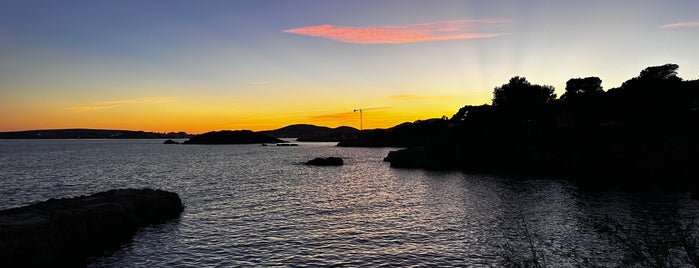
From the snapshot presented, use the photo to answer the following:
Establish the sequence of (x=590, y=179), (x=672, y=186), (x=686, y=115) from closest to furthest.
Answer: (x=672, y=186) < (x=590, y=179) < (x=686, y=115)

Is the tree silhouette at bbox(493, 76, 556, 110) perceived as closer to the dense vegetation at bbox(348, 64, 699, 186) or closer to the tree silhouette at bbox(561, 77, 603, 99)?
the dense vegetation at bbox(348, 64, 699, 186)

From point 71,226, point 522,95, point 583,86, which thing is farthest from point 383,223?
point 583,86

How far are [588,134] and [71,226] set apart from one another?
101 meters

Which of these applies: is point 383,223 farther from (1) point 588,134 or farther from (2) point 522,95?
(2) point 522,95

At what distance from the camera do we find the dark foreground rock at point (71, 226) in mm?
24047

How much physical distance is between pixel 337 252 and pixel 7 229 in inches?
775

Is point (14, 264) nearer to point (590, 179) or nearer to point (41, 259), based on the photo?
point (41, 259)

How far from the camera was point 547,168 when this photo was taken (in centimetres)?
8825

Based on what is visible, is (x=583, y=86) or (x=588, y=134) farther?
(x=583, y=86)

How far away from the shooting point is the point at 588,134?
96250mm

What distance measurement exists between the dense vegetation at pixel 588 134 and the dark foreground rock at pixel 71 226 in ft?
226

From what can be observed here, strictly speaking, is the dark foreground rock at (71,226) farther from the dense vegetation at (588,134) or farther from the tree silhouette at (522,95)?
the tree silhouette at (522,95)

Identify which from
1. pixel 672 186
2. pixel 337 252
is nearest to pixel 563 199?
pixel 672 186

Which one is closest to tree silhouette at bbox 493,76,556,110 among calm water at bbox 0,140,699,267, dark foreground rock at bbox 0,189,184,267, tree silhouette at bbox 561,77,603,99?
tree silhouette at bbox 561,77,603,99
